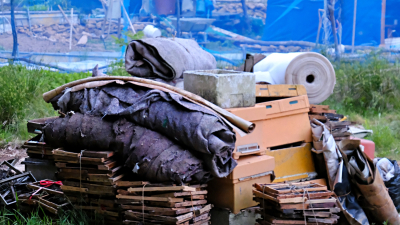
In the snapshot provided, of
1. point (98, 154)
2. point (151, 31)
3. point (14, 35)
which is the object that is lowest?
point (98, 154)

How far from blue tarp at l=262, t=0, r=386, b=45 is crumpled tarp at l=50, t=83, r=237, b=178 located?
1365 centimetres

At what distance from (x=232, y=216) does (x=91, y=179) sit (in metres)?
1.45

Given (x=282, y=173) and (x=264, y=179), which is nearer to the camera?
(x=264, y=179)

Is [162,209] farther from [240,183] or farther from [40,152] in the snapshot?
[40,152]

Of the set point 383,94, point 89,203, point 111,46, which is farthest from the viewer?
point 111,46

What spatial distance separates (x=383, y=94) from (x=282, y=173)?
660cm

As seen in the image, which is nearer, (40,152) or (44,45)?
(40,152)

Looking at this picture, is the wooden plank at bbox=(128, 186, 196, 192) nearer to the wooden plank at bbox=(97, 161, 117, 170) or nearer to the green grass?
the wooden plank at bbox=(97, 161, 117, 170)

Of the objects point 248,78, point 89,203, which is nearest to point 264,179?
point 248,78

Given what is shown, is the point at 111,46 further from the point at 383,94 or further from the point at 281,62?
the point at 281,62

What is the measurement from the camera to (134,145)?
365 centimetres

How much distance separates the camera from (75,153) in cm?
394

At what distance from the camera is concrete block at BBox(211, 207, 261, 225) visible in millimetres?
4004

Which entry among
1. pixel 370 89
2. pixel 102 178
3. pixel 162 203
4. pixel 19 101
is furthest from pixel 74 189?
pixel 370 89
